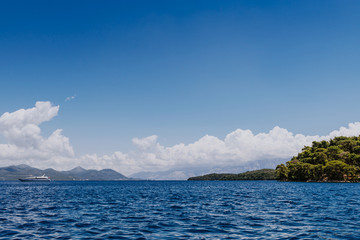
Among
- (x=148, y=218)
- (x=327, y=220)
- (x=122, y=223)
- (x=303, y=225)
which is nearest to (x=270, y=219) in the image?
(x=303, y=225)

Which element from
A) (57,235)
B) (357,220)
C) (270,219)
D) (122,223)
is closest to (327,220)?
(357,220)

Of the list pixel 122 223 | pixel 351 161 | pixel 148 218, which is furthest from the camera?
pixel 351 161

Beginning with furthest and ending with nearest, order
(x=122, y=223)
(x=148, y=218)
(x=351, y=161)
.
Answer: (x=351, y=161) → (x=148, y=218) → (x=122, y=223)

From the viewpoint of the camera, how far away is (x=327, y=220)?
3200 cm

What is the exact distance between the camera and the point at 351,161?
616ft

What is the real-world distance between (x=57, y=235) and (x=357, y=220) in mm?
32266

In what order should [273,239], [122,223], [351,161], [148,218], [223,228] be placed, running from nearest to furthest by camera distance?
[273,239], [223,228], [122,223], [148,218], [351,161]

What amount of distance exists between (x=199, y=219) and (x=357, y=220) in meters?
18.1

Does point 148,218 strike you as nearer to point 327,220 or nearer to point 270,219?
point 270,219

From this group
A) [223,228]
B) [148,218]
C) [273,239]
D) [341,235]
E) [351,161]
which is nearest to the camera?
[273,239]

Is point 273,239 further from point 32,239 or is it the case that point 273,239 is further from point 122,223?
point 32,239

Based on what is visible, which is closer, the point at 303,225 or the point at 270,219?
the point at 303,225

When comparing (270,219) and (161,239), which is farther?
(270,219)

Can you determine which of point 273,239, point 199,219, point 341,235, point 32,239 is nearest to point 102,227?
point 32,239
